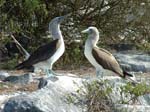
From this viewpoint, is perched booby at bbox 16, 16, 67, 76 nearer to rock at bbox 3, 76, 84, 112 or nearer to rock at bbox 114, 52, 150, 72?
rock at bbox 114, 52, 150, 72

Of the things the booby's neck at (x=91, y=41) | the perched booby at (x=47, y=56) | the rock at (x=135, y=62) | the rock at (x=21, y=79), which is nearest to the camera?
the rock at (x=21, y=79)

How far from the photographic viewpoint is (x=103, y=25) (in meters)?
16.2

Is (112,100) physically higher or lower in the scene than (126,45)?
higher

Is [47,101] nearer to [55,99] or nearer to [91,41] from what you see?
[55,99]

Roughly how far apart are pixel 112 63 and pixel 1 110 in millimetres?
3477

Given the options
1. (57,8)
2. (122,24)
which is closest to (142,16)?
(122,24)

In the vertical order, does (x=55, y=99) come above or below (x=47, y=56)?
above

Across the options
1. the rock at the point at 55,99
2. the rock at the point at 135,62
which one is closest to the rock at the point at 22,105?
the rock at the point at 55,99

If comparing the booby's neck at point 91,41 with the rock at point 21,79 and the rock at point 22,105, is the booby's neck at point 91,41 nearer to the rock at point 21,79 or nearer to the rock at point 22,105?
the rock at point 21,79

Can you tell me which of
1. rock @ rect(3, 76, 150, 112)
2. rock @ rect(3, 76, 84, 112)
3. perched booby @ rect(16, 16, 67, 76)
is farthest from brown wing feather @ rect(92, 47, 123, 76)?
rock @ rect(3, 76, 84, 112)

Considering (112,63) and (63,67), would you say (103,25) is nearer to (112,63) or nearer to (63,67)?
(63,67)

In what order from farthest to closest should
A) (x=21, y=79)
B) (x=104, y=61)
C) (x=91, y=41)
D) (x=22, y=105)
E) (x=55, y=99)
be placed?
(x=91, y=41), (x=104, y=61), (x=21, y=79), (x=55, y=99), (x=22, y=105)

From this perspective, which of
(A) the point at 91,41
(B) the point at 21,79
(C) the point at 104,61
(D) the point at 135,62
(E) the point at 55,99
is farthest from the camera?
(D) the point at 135,62

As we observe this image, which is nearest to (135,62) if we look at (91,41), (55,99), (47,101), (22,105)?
(91,41)
